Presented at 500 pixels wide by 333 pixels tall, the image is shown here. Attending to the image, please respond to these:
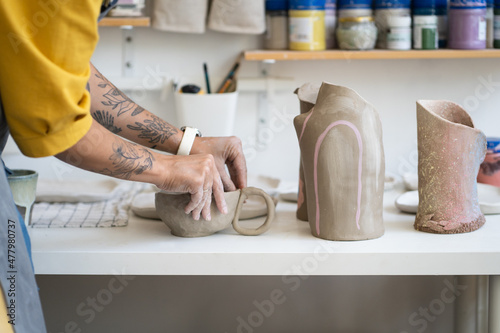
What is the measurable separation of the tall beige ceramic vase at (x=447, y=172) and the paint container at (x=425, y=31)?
446mm

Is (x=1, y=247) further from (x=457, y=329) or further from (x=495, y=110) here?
(x=495, y=110)

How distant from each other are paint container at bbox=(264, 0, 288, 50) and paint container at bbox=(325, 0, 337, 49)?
0.32ft

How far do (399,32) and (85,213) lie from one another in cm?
82

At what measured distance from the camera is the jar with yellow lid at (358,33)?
4.73ft

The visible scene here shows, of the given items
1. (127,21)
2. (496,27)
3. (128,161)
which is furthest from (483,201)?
(127,21)

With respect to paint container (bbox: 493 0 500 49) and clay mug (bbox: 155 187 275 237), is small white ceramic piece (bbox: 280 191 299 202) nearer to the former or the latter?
clay mug (bbox: 155 187 275 237)

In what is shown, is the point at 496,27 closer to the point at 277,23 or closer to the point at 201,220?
the point at 277,23

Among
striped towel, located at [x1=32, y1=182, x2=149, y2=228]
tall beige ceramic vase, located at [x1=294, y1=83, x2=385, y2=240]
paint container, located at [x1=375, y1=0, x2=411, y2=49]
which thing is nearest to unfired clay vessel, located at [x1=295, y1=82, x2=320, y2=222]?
tall beige ceramic vase, located at [x1=294, y1=83, x2=385, y2=240]

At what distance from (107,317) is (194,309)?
0.22 meters

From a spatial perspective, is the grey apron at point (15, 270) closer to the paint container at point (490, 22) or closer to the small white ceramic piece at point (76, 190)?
the small white ceramic piece at point (76, 190)

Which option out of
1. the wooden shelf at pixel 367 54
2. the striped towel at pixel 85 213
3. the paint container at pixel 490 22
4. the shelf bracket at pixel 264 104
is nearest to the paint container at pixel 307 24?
the wooden shelf at pixel 367 54

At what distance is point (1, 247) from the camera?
748 mm

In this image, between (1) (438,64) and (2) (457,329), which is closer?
(2) (457,329)

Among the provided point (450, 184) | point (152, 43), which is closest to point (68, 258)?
point (450, 184)
